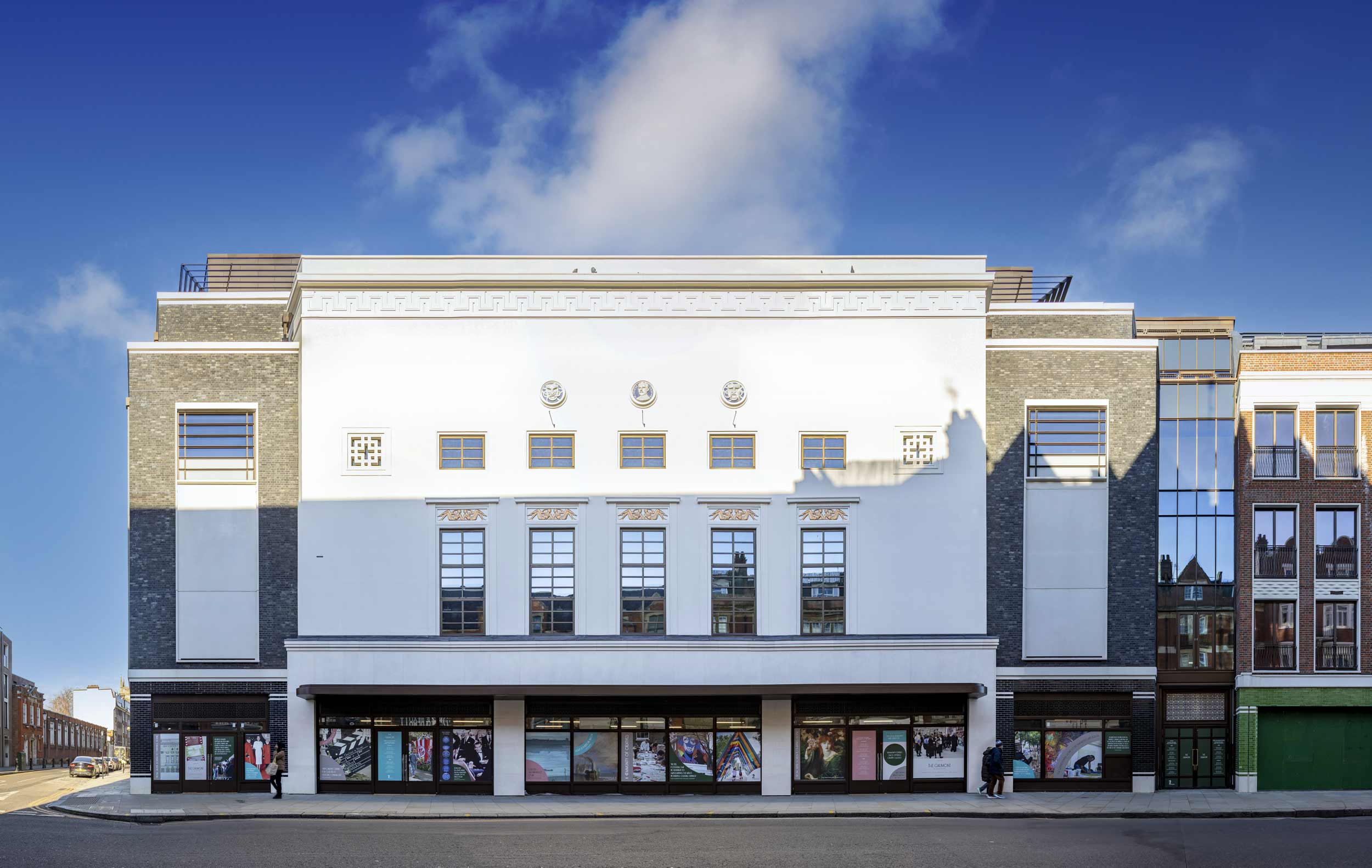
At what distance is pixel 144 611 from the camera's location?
95.1ft

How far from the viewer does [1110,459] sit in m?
29.6

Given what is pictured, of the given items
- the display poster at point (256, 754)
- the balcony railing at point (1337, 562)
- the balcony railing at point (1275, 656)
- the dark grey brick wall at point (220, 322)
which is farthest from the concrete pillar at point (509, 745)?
the balcony railing at point (1337, 562)

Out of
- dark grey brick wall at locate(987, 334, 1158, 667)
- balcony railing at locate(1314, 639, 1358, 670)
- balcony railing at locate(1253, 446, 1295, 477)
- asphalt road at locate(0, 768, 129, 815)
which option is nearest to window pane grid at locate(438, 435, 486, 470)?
asphalt road at locate(0, 768, 129, 815)

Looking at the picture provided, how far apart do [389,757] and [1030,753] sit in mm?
17263

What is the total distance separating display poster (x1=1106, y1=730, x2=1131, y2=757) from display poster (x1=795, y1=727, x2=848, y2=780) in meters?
7.24

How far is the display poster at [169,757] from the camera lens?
28.4 m

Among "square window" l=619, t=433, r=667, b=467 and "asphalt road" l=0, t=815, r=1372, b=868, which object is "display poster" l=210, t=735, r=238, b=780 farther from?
"square window" l=619, t=433, r=667, b=467

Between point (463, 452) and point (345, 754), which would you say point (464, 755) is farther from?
Result: point (463, 452)

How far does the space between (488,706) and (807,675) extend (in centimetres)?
855

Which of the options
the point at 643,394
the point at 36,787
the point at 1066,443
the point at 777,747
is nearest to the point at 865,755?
the point at 777,747

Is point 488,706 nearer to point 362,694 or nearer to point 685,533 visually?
point 362,694

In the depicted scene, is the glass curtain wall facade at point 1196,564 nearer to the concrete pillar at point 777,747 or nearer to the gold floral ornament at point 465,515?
the concrete pillar at point 777,747

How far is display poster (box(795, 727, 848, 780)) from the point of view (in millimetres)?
28359

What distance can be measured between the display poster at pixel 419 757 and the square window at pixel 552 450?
7.80 metres
